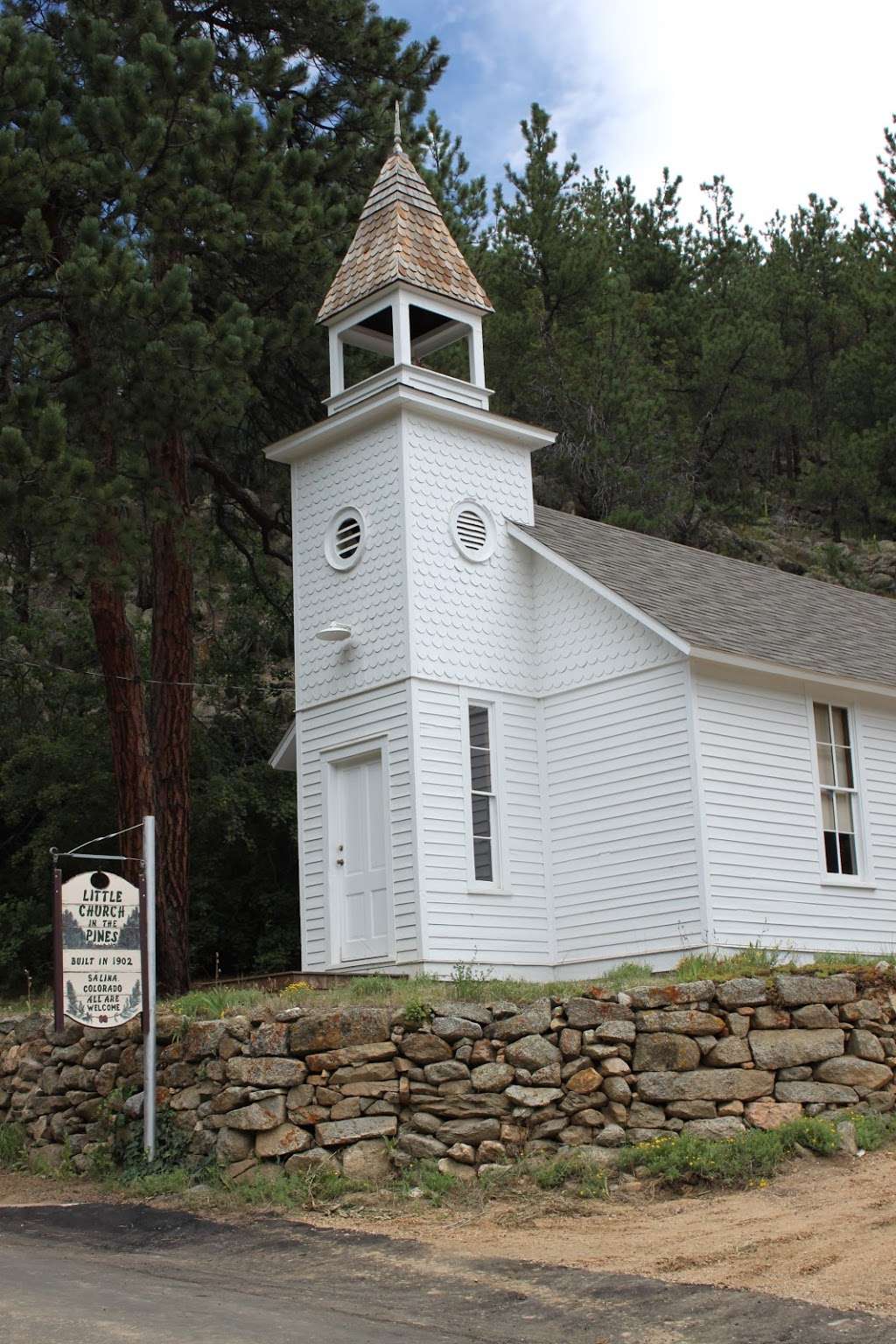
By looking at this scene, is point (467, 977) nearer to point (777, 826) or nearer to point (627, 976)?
point (627, 976)

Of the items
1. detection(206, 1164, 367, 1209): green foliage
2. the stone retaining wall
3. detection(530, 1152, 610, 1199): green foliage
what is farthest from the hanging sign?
detection(530, 1152, 610, 1199): green foliage

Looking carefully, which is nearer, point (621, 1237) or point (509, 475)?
point (621, 1237)

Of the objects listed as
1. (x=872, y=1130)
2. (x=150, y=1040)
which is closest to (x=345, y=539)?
(x=150, y=1040)

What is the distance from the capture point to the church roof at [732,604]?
54.6ft

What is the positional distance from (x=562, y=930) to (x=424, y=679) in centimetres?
314

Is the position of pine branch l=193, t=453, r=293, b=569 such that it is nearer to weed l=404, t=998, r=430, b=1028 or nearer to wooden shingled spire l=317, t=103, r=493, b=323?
wooden shingled spire l=317, t=103, r=493, b=323

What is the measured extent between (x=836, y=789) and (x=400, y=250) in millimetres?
8005

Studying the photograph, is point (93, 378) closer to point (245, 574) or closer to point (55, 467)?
point (55, 467)

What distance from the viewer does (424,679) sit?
1619cm

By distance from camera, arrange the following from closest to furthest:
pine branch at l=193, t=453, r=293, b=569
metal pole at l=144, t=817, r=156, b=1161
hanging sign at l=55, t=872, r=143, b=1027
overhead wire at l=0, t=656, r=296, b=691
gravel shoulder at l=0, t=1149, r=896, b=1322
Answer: gravel shoulder at l=0, t=1149, r=896, b=1322 < hanging sign at l=55, t=872, r=143, b=1027 < metal pole at l=144, t=817, r=156, b=1161 < pine branch at l=193, t=453, r=293, b=569 < overhead wire at l=0, t=656, r=296, b=691

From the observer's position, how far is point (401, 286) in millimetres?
17297

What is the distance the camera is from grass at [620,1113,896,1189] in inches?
423

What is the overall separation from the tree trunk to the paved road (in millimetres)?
6762

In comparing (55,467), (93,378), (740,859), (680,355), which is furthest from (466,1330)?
(680,355)
